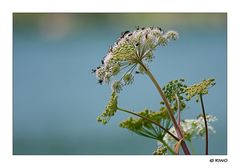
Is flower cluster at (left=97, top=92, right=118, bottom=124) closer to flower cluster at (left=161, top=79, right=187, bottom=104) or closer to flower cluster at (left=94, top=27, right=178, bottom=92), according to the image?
flower cluster at (left=94, top=27, right=178, bottom=92)

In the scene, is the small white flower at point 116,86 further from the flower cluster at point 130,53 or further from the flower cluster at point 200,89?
the flower cluster at point 200,89

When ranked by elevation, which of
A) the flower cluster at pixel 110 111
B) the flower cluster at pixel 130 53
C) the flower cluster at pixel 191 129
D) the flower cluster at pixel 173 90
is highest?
the flower cluster at pixel 130 53

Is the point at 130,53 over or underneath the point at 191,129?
over

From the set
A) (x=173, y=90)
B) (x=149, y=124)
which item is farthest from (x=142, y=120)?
(x=173, y=90)

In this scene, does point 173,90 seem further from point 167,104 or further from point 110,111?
point 110,111

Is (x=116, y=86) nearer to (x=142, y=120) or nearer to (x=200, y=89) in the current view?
(x=142, y=120)

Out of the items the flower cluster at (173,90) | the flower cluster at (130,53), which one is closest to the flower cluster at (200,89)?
the flower cluster at (173,90)
